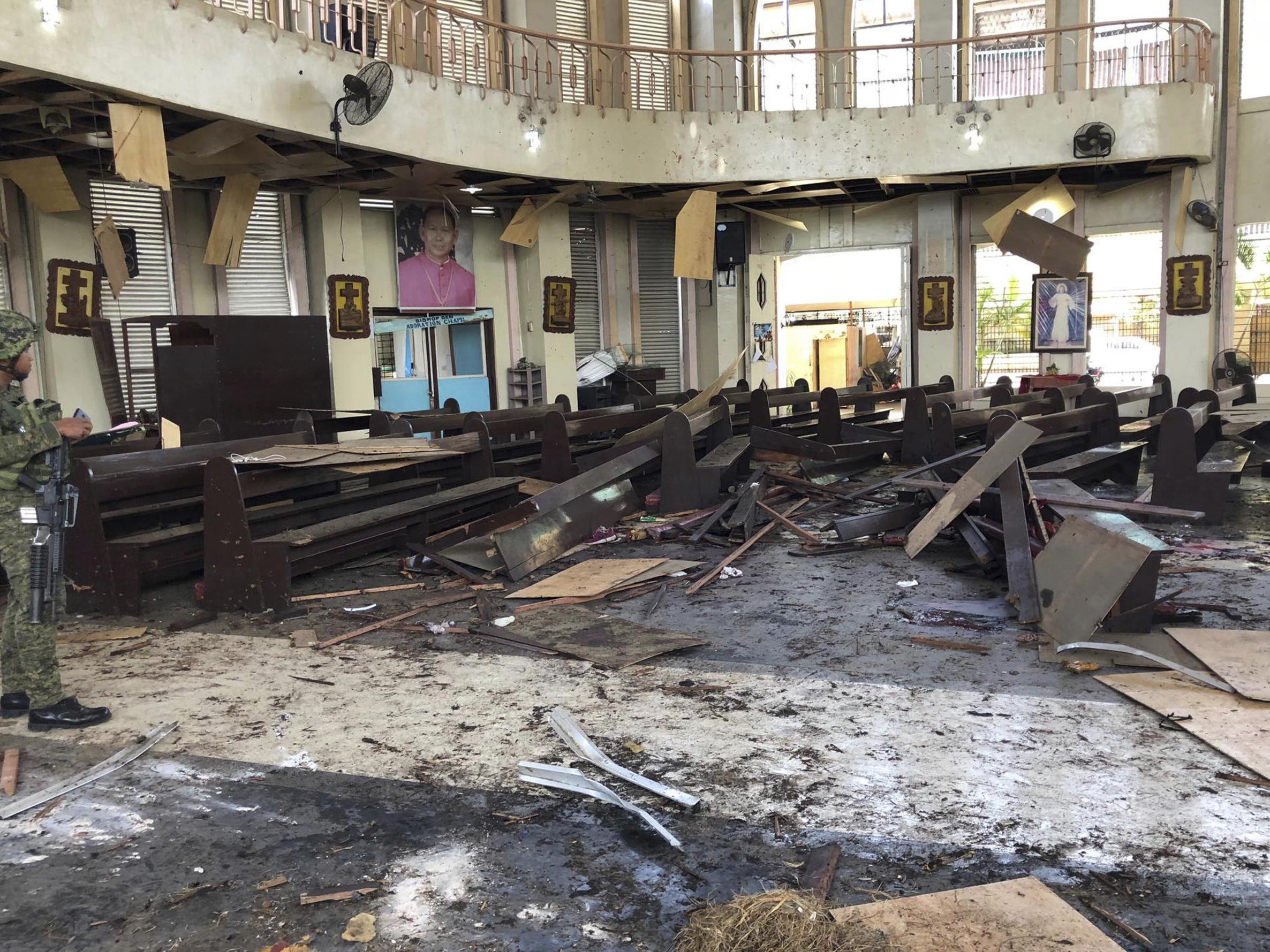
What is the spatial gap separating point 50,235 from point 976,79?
1350cm

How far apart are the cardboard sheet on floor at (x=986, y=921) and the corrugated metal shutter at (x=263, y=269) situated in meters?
12.5

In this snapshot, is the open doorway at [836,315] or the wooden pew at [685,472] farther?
the open doorway at [836,315]

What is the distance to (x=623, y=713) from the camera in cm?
432

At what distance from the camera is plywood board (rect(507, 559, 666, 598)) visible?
20.8ft

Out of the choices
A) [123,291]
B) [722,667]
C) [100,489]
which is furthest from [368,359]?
[722,667]

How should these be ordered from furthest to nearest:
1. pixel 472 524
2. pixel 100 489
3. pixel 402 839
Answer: pixel 472 524 → pixel 100 489 → pixel 402 839

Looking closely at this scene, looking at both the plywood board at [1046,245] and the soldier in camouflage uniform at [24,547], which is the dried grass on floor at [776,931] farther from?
the plywood board at [1046,245]

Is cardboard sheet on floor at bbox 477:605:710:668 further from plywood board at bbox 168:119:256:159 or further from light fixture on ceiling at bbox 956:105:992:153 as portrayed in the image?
light fixture on ceiling at bbox 956:105:992:153

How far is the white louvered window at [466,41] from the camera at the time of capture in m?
13.6

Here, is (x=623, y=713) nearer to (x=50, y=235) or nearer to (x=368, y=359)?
(x=50, y=235)

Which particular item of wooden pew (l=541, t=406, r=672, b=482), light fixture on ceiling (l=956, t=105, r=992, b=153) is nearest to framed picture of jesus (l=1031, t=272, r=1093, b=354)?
light fixture on ceiling (l=956, t=105, r=992, b=153)

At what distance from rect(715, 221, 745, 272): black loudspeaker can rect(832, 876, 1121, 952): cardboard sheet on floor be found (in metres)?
16.1

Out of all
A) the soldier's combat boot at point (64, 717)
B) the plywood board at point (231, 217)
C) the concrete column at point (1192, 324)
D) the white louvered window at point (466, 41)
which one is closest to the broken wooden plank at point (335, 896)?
the soldier's combat boot at point (64, 717)

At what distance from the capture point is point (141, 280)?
40.1ft
